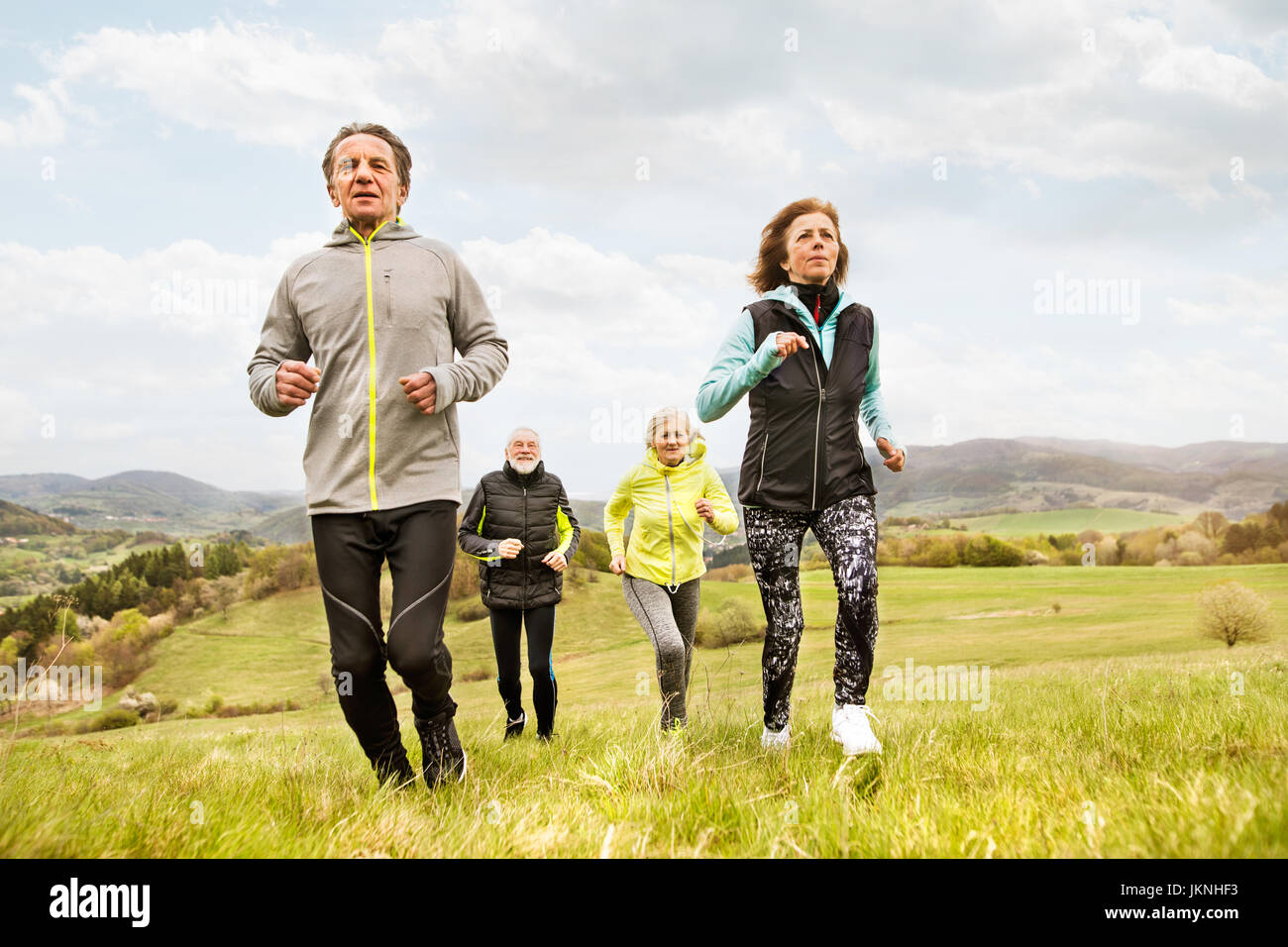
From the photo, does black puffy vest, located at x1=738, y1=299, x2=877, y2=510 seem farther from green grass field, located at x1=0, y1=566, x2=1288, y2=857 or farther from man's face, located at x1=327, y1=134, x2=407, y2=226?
man's face, located at x1=327, y1=134, x2=407, y2=226

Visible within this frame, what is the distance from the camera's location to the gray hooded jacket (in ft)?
11.2

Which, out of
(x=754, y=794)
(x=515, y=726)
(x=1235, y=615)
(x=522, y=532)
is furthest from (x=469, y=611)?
(x=754, y=794)

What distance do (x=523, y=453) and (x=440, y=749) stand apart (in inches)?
134

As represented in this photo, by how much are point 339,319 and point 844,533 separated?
2671 millimetres

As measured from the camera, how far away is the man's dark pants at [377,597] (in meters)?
3.39

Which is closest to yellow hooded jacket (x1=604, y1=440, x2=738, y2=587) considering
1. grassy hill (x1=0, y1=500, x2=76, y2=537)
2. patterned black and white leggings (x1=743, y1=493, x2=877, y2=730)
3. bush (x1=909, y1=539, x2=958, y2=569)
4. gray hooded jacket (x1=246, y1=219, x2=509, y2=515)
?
patterned black and white leggings (x1=743, y1=493, x2=877, y2=730)

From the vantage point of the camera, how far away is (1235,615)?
24.4 metres

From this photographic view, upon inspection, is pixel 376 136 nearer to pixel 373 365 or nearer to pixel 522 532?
pixel 373 365

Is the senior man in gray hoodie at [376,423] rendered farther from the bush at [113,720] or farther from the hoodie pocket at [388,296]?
the bush at [113,720]

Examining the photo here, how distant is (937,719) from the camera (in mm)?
4785

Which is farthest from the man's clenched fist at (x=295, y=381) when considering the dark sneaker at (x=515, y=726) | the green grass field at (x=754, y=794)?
the dark sneaker at (x=515, y=726)
